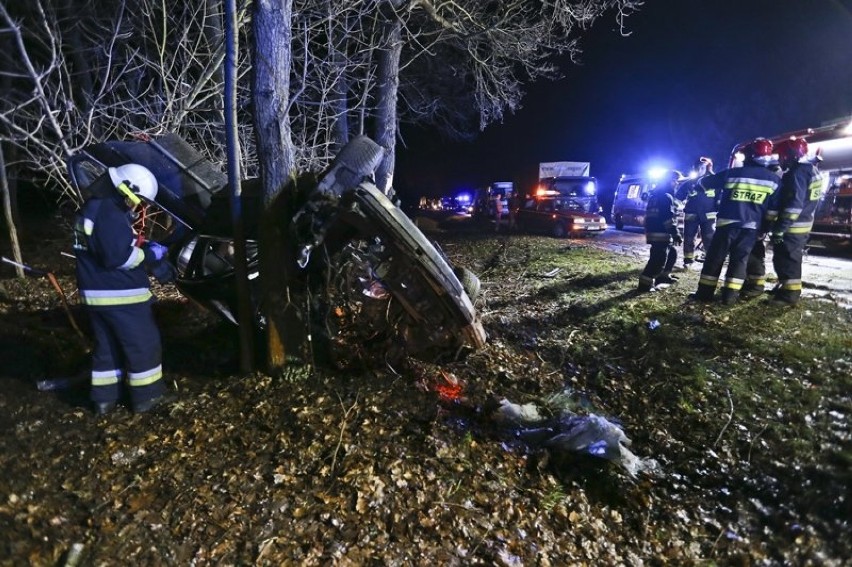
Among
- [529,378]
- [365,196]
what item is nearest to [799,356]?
[529,378]

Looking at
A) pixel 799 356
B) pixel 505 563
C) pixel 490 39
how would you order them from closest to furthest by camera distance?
pixel 505 563, pixel 799 356, pixel 490 39

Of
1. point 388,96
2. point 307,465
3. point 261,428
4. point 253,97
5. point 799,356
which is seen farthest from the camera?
point 388,96

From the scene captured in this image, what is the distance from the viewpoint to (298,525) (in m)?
2.57

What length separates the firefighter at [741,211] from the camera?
225 inches

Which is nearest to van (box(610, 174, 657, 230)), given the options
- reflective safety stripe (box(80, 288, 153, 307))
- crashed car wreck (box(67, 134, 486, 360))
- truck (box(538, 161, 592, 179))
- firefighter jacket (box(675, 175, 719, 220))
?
truck (box(538, 161, 592, 179))

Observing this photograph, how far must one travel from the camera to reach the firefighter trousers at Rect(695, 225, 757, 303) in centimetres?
579

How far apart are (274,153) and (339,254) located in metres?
0.90

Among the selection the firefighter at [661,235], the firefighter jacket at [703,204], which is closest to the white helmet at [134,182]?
the firefighter at [661,235]

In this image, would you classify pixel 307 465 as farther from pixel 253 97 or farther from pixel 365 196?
pixel 253 97

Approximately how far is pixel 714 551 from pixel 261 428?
285cm

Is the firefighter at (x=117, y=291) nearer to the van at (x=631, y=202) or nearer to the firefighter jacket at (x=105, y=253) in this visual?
the firefighter jacket at (x=105, y=253)

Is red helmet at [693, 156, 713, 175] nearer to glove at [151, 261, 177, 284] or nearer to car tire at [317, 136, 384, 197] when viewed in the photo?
car tire at [317, 136, 384, 197]

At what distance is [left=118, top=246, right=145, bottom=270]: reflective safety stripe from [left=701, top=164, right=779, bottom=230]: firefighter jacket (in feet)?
20.6

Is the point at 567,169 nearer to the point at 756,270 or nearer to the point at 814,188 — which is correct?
the point at 756,270
